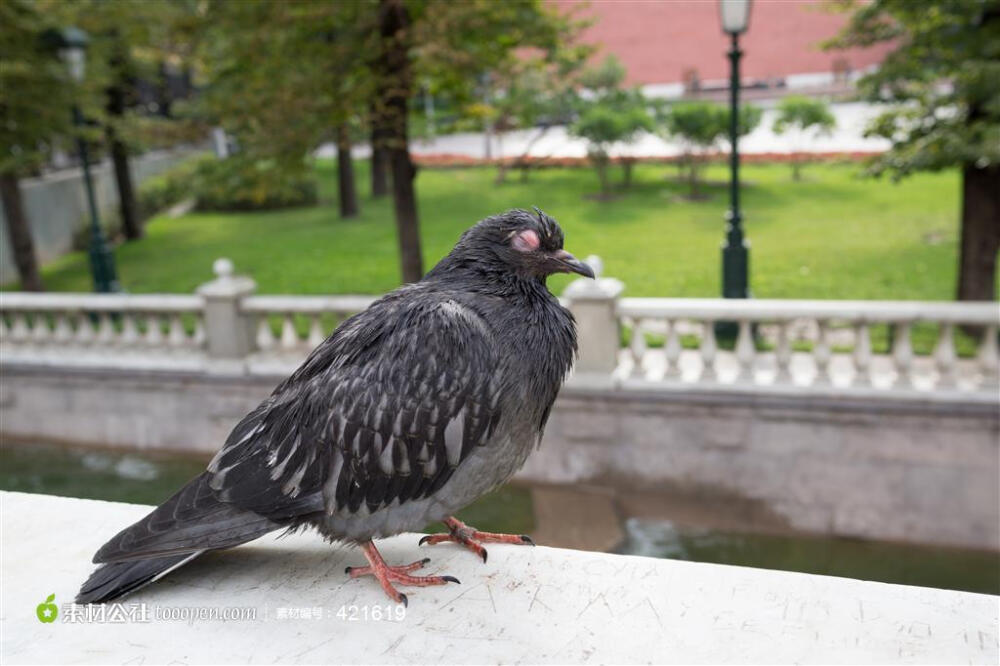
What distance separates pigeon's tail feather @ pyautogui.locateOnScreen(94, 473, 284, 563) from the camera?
2.71 metres

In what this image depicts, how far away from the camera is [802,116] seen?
59.0 ft

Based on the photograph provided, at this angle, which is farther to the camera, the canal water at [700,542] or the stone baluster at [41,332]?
the stone baluster at [41,332]

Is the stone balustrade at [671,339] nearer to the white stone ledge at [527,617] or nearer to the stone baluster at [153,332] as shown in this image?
the stone baluster at [153,332]

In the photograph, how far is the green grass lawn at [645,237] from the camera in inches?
530

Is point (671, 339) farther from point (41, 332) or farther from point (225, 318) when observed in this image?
point (41, 332)

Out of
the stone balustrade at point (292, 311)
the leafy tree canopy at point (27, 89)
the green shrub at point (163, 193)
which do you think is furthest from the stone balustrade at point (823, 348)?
the green shrub at point (163, 193)

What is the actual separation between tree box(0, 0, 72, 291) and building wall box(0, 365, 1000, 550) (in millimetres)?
6193

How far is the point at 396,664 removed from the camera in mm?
2369

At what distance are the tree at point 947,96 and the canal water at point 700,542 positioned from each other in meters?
3.90

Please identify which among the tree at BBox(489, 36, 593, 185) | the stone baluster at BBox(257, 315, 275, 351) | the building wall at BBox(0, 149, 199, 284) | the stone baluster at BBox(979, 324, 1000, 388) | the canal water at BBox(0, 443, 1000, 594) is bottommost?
the canal water at BBox(0, 443, 1000, 594)

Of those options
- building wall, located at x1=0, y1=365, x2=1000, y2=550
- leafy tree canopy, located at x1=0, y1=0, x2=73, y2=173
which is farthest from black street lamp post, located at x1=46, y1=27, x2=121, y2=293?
building wall, located at x1=0, y1=365, x2=1000, y2=550

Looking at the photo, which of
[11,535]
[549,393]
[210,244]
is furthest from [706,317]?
[210,244]

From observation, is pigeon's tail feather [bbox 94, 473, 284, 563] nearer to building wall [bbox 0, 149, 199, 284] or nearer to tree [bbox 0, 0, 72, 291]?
tree [bbox 0, 0, 72, 291]

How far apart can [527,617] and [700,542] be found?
6.52 meters
